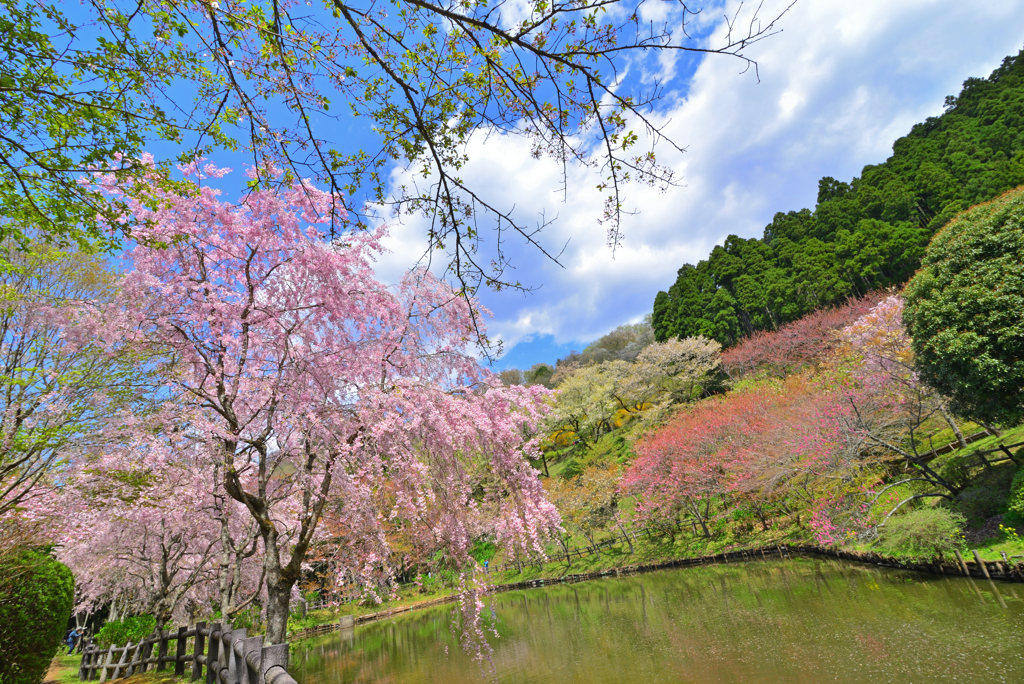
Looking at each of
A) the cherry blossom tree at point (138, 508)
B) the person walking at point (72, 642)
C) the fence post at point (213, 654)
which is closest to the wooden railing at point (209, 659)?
the fence post at point (213, 654)

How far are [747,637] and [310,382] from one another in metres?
8.38

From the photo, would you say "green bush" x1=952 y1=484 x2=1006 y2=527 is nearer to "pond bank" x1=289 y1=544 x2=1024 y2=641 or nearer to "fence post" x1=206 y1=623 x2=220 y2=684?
"pond bank" x1=289 y1=544 x2=1024 y2=641

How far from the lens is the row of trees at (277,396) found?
5430 millimetres

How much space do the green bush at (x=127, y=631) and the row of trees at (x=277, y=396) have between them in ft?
15.4

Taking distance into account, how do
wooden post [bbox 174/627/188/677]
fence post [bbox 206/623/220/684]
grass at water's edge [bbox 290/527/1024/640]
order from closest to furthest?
1. fence post [bbox 206/623/220/684]
2. wooden post [bbox 174/627/188/677]
3. grass at water's edge [bbox 290/527/1024/640]

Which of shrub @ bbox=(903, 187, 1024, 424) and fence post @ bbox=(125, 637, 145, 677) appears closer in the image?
shrub @ bbox=(903, 187, 1024, 424)

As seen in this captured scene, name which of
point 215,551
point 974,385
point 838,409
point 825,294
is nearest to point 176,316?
point 215,551

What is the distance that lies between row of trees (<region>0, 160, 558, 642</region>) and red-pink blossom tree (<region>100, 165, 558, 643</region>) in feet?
0.08

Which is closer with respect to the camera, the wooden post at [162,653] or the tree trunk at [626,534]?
the wooden post at [162,653]

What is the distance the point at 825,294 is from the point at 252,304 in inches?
1164

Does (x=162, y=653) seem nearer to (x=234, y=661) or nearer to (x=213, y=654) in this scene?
(x=213, y=654)

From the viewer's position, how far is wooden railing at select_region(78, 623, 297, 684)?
10.6 feet

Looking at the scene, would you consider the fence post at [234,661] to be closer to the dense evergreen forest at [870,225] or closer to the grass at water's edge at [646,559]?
the grass at water's edge at [646,559]

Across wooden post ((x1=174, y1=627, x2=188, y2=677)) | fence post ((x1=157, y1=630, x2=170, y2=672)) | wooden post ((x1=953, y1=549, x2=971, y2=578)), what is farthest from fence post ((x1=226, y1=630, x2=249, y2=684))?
wooden post ((x1=953, y1=549, x2=971, y2=578))
